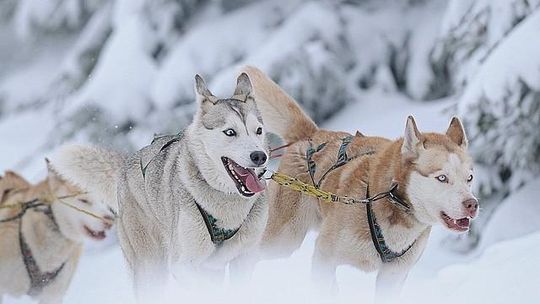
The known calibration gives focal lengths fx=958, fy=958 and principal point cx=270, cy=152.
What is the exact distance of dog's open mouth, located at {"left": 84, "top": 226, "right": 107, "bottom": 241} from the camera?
6.13 meters

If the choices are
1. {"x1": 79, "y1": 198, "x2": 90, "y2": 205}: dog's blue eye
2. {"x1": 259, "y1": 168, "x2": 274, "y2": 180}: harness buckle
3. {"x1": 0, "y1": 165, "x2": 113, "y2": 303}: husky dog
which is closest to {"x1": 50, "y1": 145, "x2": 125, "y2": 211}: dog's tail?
{"x1": 259, "y1": 168, "x2": 274, "y2": 180}: harness buckle

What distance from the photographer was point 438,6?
372 inches

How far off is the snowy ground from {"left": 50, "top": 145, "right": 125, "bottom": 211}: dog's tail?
0.51m

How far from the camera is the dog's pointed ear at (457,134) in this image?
4320 millimetres

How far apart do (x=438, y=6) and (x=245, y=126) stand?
5812mm

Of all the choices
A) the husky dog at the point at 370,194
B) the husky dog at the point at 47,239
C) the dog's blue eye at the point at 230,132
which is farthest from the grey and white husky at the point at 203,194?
the husky dog at the point at 47,239

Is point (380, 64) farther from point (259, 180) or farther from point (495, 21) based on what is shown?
point (259, 180)

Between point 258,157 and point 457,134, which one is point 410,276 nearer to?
point 457,134

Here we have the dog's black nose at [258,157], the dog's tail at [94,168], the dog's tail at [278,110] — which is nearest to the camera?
the dog's black nose at [258,157]

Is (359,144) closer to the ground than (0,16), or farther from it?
farther from it

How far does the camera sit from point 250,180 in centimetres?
404

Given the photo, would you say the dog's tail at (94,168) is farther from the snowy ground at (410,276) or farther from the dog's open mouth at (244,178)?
the dog's open mouth at (244,178)

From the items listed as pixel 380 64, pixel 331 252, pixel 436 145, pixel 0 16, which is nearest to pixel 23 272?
pixel 331 252

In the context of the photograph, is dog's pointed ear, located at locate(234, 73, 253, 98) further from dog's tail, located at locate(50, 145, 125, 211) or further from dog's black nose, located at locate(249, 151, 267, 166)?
dog's tail, located at locate(50, 145, 125, 211)
